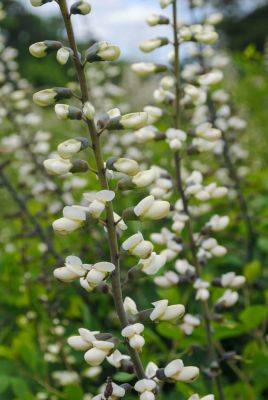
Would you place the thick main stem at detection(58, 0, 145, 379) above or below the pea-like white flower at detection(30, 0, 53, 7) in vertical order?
below

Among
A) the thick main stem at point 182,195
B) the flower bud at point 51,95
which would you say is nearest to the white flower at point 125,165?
the flower bud at point 51,95

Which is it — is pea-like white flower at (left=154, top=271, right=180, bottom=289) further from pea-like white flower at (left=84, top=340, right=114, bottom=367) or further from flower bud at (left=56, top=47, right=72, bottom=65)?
flower bud at (left=56, top=47, right=72, bottom=65)

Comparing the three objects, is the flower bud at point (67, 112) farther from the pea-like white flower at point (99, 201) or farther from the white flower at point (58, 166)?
the pea-like white flower at point (99, 201)

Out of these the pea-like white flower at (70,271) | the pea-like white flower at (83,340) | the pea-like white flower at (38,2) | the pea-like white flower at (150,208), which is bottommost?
the pea-like white flower at (83,340)

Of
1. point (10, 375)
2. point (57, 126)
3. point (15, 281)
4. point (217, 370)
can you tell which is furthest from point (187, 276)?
point (57, 126)

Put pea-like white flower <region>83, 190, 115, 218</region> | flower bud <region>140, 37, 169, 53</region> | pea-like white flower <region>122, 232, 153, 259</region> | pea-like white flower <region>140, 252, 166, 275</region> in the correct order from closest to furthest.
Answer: pea-like white flower <region>83, 190, 115, 218</region> < pea-like white flower <region>122, 232, 153, 259</region> < pea-like white flower <region>140, 252, 166, 275</region> < flower bud <region>140, 37, 169, 53</region>

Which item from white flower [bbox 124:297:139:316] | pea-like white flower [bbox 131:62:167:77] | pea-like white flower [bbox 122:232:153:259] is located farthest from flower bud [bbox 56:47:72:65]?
pea-like white flower [bbox 131:62:167:77]
